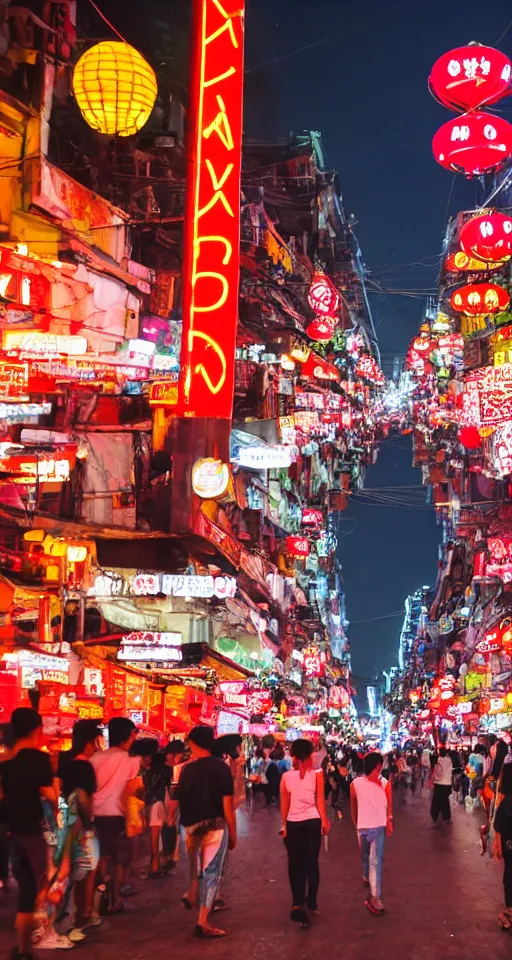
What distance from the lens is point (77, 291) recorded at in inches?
864

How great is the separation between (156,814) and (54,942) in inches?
176

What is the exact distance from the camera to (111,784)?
856 centimetres

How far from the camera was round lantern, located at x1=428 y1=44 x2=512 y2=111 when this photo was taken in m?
16.0

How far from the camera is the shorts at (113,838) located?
8555 mm

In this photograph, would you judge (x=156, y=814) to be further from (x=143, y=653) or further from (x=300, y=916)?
(x=143, y=653)

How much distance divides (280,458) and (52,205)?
8.16m

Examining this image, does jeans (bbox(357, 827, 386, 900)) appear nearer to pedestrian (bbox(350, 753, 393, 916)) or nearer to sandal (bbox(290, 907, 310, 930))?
pedestrian (bbox(350, 753, 393, 916))

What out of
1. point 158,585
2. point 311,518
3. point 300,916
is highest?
point 311,518

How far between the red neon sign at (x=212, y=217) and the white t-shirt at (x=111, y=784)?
9.90 metres

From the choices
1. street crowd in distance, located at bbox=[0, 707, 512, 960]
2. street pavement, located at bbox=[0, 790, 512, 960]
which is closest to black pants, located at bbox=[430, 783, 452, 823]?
street pavement, located at bbox=[0, 790, 512, 960]

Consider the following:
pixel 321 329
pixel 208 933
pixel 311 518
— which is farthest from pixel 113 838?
pixel 311 518

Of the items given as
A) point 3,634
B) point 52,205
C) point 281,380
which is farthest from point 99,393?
point 281,380

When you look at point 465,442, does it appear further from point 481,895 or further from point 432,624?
point 432,624

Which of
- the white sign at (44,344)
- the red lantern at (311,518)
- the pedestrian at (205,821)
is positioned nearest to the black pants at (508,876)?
the pedestrian at (205,821)
